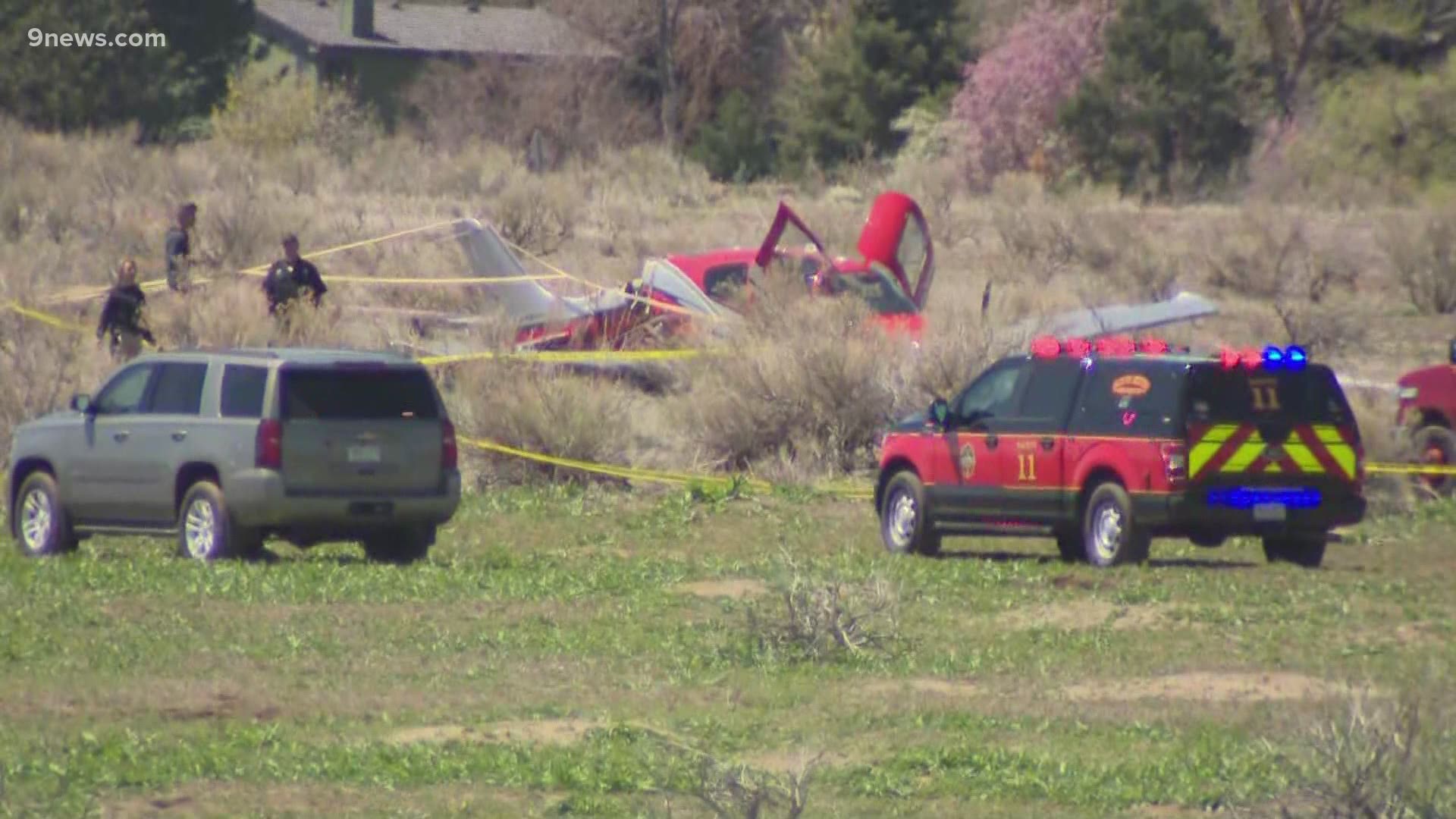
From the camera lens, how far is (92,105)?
5525 cm

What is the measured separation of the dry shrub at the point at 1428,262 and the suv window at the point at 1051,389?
66.3 feet

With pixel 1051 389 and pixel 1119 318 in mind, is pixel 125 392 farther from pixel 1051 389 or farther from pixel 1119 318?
pixel 1119 318

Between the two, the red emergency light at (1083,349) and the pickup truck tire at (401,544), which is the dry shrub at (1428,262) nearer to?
the red emergency light at (1083,349)

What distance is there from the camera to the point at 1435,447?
2116 centimetres

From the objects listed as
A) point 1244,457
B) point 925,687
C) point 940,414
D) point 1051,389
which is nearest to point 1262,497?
point 1244,457

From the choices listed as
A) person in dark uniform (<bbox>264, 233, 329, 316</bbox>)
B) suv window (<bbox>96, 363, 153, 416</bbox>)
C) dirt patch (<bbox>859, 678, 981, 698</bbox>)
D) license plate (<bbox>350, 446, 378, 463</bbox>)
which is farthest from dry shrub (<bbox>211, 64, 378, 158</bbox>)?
dirt patch (<bbox>859, 678, 981, 698</bbox>)

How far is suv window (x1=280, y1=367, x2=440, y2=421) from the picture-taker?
16.0 meters

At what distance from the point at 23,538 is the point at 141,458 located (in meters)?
1.36

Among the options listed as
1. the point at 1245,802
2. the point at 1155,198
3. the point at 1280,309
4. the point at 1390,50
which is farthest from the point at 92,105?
the point at 1245,802

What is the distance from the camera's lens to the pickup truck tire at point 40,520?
16828mm

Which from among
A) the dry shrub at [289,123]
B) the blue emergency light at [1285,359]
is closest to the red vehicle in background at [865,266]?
the blue emergency light at [1285,359]

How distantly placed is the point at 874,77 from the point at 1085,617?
46063mm

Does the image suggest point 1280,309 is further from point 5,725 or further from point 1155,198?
point 5,725

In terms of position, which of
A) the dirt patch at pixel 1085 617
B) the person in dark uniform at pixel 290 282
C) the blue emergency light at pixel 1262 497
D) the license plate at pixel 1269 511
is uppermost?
the person in dark uniform at pixel 290 282
